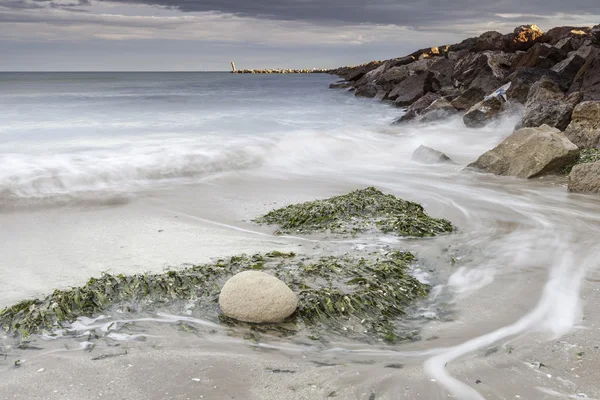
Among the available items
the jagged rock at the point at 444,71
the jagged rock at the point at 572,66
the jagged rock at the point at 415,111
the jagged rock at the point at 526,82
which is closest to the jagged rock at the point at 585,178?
the jagged rock at the point at 526,82

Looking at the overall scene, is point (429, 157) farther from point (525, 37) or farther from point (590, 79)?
point (525, 37)

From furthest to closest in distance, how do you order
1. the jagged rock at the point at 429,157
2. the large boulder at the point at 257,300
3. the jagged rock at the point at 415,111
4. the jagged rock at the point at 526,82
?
the jagged rock at the point at 415,111 → the jagged rock at the point at 526,82 → the jagged rock at the point at 429,157 → the large boulder at the point at 257,300

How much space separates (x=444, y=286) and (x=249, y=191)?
14.8 feet

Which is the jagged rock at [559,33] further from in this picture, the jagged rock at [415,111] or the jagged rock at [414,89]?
Answer: the jagged rock at [415,111]

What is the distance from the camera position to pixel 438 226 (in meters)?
6.12

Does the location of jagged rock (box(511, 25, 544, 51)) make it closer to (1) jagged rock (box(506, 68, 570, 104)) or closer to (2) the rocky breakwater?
(2) the rocky breakwater

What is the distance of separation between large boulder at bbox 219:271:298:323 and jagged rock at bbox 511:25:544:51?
95.5 ft

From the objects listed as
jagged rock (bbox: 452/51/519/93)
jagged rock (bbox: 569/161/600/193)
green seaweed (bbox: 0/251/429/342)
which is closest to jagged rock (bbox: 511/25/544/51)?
jagged rock (bbox: 452/51/519/93)

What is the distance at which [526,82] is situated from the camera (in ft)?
53.8

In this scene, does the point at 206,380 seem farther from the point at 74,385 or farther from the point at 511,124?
the point at 511,124

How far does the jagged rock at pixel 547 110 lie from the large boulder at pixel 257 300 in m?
9.40

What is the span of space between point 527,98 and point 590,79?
8.91ft

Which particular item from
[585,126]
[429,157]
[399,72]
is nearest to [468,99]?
[429,157]

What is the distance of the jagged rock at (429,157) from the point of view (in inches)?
436
